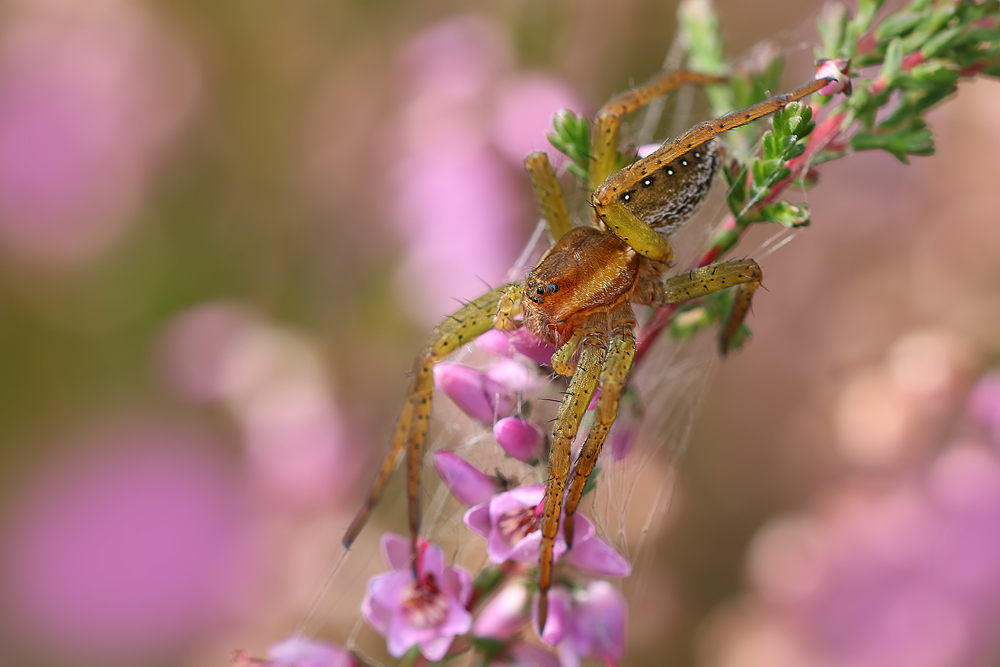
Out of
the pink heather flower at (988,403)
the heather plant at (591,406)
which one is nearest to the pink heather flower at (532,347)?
the heather plant at (591,406)

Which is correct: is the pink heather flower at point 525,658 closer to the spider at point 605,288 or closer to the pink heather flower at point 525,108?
the spider at point 605,288

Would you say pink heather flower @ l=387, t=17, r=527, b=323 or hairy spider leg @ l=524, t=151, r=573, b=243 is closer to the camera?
hairy spider leg @ l=524, t=151, r=573, b=243

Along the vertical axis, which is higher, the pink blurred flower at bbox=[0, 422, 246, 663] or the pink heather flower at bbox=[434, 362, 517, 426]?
the pink heather flower at bbox=[434, 362, 517, 426]

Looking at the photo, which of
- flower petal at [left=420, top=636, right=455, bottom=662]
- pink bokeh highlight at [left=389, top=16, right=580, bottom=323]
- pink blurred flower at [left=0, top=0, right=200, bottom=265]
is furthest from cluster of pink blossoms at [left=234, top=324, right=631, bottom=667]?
pink blurred flower at [left=0, top=0, right=200, bottom=265]

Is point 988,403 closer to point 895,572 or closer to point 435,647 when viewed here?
point 895,572

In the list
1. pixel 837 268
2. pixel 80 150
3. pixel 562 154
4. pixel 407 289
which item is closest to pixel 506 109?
pixel 407 289

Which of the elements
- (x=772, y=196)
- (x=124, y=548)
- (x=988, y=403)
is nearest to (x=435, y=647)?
(x=772, y=196)

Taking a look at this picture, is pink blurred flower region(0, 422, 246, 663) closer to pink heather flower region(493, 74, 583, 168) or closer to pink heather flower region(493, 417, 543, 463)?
pink heather flower region(493, 74, 583, 168)

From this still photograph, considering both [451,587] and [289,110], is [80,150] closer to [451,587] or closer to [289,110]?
[289,110]
